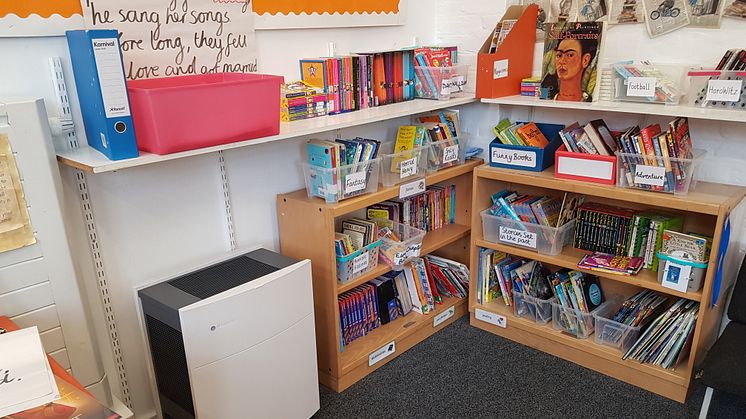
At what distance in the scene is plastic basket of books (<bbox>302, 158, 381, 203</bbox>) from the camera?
198 cm

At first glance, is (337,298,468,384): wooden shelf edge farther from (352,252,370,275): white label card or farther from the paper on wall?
the paper on wall

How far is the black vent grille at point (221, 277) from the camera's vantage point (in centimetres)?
166

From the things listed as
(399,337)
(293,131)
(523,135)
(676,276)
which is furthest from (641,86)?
(399,337)

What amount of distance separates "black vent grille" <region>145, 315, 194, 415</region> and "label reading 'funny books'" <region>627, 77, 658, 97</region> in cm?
183

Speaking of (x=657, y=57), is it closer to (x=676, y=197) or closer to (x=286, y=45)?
(x=676, y=197)

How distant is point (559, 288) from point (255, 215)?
1.35 meters

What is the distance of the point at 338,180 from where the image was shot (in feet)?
6.50

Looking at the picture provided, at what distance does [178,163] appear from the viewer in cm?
180

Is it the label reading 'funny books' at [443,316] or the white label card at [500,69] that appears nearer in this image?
the white label card at [500,69]

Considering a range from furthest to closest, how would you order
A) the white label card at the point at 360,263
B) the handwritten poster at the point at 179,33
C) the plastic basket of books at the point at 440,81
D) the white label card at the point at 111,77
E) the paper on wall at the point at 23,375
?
1. the plastic basket of books at the point at 440,81
2. the white label card at the point at 360,263
3. the handwritten poster at the point at 179,33
4. the white label card at the point at 111,77
5. the paper on wall at the point at 23,375

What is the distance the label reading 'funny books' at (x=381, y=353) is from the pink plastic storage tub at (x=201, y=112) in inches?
43.3

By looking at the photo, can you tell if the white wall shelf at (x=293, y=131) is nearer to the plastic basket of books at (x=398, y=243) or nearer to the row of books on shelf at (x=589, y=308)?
the plastic basket of books at (x=398, y=243)

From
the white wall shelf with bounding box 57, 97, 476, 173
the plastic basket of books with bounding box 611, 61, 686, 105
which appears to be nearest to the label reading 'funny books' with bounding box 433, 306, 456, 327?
the white wall shelf with bounding box 57, 97, 476, 173

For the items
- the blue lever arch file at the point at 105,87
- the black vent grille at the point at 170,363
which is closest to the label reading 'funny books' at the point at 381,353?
the black vent grille at the point at 170,363
